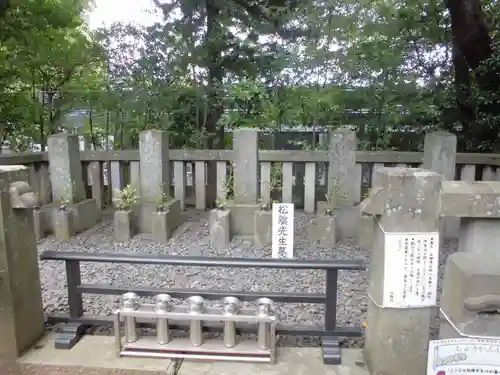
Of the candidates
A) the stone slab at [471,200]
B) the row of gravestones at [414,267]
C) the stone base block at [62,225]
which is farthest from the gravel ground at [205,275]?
the stone slab at [471,200]

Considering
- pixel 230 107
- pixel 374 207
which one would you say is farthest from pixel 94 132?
pixel 374 207

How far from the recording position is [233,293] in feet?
7.82

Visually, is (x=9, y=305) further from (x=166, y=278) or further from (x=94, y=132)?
(x=94, y=132)

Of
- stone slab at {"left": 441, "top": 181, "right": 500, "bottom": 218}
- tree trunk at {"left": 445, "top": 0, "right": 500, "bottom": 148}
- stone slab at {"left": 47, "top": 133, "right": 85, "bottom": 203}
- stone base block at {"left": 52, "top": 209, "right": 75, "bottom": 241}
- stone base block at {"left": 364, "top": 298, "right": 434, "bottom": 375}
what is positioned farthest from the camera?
tree trunk at {"left": 445, "top": 0, "right": 500, "bottom": 148}

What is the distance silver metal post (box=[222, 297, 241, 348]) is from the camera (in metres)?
2.27

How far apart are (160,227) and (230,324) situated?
8.65ft

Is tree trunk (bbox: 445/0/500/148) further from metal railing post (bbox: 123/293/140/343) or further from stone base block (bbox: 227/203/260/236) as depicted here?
metal railing post (bbox: 123/293/140/343)

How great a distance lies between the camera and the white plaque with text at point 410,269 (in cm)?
194

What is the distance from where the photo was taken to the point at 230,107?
6.94m

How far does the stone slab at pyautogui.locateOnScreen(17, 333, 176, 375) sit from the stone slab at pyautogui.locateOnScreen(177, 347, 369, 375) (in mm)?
174

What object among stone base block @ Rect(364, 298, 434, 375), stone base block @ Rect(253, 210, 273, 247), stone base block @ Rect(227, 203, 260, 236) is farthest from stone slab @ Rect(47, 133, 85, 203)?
stone base block @ Rect(364, 298, 434, 375)

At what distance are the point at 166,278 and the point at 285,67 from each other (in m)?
4.74

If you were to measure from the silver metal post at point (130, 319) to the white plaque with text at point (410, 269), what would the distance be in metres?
1.51

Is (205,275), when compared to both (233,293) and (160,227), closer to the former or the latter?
(160,227)
